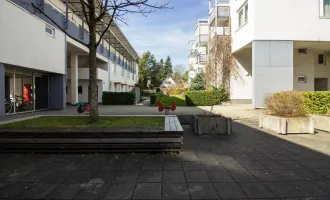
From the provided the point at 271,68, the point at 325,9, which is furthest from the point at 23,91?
the point at 325,9

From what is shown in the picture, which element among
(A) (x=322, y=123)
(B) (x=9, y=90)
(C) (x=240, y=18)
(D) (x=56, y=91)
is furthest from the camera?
(C) (x=240, y=18)

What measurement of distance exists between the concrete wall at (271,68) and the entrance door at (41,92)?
48.6 feet

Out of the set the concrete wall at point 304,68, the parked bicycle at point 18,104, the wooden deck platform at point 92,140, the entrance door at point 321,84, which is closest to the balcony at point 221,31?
the concrete wall at point 304,68

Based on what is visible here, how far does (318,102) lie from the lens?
1195 cm

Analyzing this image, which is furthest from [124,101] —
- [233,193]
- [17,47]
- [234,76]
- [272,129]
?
[233,193]

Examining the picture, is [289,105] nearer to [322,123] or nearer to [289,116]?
[289,116]

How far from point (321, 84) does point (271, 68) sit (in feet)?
35.3

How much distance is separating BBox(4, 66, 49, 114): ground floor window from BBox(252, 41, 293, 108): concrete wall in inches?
589

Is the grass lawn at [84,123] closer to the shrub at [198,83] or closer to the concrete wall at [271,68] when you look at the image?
the concrete wall at [271,68]

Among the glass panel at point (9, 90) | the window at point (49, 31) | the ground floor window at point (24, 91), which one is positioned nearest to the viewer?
the glass panel at point (9, 90)

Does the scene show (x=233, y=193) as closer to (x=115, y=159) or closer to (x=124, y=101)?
(x=115, y=159)

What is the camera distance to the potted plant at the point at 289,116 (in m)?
7.75

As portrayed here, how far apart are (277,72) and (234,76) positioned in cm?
600

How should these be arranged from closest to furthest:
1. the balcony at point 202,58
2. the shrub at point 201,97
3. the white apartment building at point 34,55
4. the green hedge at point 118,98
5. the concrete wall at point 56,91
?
the white apartment building at point 34,55
the concrete wall at point 56,91
the shrub at point 201,97
the green hedge at point 118,98
the balcony at point 202,58
